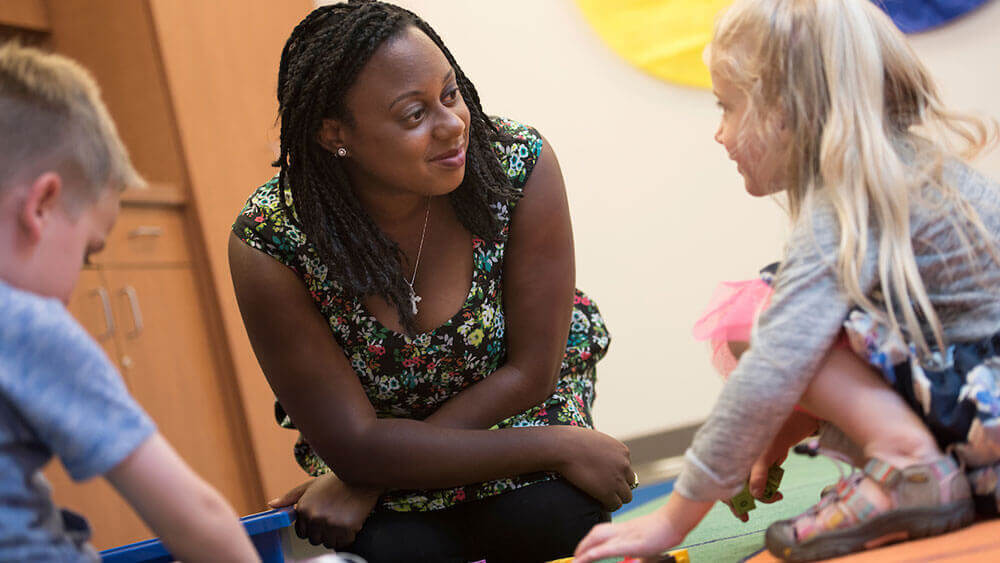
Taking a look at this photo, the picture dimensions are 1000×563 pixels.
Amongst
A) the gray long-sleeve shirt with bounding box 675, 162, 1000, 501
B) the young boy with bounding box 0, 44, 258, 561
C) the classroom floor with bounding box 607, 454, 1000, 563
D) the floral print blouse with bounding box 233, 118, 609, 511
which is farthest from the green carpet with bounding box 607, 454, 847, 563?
the young boy with bounding box 0, 44, 258, 561

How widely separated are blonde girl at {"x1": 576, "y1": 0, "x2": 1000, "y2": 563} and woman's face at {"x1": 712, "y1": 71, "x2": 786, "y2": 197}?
0.01 meters

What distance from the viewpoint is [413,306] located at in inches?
49.4

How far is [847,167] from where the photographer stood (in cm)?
88

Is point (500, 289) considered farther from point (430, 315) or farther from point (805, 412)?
point (805, 412)

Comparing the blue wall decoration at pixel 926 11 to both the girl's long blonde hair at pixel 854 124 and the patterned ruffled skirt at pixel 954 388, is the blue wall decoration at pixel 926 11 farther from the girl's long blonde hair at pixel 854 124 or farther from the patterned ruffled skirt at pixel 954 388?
the patterned ruffled skirt at pixel 954 388

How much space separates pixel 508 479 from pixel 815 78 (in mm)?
639

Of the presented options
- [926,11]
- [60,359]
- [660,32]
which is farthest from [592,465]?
[926,11]

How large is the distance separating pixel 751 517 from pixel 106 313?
1.49 meters

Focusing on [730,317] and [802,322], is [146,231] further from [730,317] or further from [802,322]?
[802,322]

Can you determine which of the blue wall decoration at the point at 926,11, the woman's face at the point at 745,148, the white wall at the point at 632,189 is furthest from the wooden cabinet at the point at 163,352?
the blue wall decoration at the point at 926,11

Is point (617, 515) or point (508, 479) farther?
point (617, 515)

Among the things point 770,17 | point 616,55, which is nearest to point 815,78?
point 770,17

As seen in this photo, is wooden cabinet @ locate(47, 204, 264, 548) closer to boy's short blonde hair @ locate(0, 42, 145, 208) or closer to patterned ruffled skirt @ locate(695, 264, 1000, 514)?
boy's short blonde hair @ locate(0, 42, 145, 208)

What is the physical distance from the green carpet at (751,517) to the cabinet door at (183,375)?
996 millimetres
